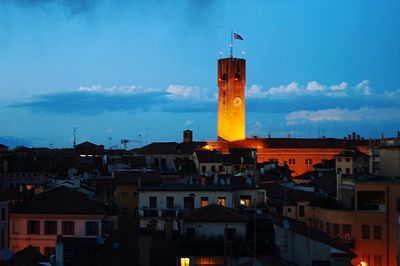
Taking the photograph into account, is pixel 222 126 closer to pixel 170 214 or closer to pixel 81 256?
pixel 170 214

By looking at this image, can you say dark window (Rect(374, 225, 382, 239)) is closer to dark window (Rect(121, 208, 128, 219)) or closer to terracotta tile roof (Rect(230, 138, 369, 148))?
dark window (Rect(121, 208, 128, 219))

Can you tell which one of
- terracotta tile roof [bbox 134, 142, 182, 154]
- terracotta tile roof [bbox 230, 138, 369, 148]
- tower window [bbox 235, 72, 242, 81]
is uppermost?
tower window [bbox 235, 72, 242, 81]

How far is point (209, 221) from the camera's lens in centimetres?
→ 2692

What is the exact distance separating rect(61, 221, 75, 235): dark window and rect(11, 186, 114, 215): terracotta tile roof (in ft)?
Answer: 1.54

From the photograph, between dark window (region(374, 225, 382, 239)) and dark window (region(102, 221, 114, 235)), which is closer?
dark window (region(102, 221, 114, 235))

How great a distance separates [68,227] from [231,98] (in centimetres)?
8375

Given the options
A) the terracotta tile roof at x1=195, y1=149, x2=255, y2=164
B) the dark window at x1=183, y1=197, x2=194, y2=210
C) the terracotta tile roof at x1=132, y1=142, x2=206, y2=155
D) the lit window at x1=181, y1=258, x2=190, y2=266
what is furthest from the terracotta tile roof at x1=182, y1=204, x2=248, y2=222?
the terracotta tile roof at x1=132, y1=142, x2=206, y2=155

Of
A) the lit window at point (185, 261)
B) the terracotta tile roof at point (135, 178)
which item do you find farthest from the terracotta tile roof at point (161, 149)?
the lit window at point (185, 261)

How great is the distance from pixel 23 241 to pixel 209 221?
883cm

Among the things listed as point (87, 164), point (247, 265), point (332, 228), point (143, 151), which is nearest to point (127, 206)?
point (332, 228)

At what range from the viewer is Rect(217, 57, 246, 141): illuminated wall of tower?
11312 centimetres

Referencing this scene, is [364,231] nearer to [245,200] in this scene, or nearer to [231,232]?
[245,200]

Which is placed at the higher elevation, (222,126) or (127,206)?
(222,126)

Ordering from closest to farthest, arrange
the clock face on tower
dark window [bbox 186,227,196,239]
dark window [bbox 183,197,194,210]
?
dark window [bbox 186,227,196,239]
dark window [bbox 183,197,194,210]
the clock face on tower
